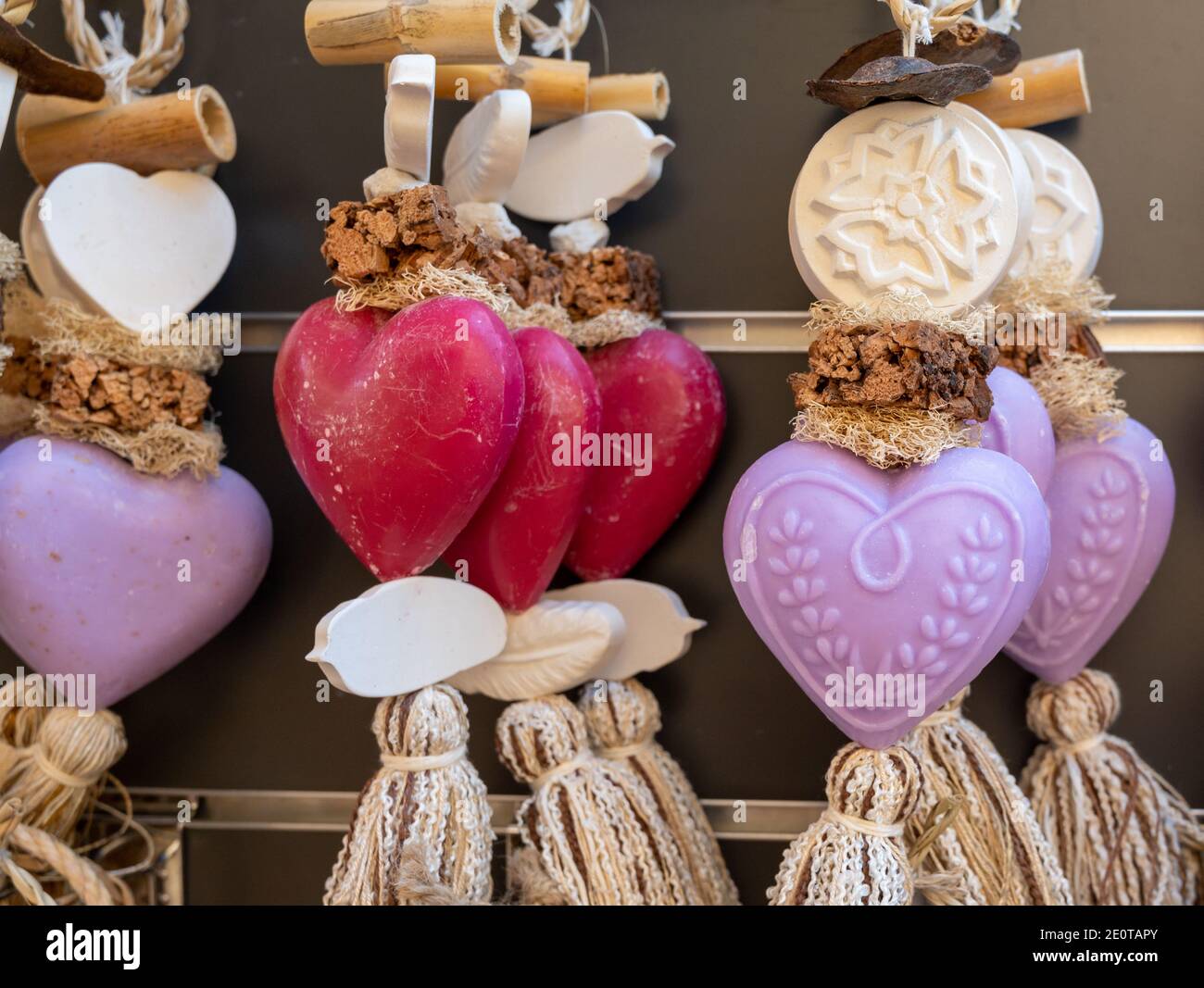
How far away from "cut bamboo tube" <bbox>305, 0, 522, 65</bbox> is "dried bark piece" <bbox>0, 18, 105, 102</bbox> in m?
0.22

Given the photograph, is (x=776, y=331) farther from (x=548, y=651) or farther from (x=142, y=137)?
(x=142, y=137)

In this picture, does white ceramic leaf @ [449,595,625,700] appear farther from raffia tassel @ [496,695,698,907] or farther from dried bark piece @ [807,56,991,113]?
dried bark piece @ [807,56,991,113]

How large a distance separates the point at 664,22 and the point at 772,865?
2.76 feet

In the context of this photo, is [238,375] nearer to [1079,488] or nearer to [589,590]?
[589,590]

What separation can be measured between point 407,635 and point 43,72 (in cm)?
59

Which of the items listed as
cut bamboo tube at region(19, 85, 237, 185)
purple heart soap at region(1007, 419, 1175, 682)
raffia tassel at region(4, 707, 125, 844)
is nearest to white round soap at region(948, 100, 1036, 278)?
purple heart soap at region(1007, 419, 1175, 682)

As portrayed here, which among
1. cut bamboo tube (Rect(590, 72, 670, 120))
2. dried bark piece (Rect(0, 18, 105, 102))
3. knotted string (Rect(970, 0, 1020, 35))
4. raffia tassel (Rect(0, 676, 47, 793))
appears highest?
knotted string (Rect(970, 0, 1020, 35))

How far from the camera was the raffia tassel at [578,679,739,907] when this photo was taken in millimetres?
1109

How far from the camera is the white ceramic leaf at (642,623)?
1.13 metres

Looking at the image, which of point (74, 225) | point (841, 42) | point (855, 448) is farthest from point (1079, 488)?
point (74, 225)

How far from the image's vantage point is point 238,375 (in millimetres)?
1275

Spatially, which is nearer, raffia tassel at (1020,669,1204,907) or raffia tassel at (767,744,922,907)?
raffia tassel at (767,744,922,907)

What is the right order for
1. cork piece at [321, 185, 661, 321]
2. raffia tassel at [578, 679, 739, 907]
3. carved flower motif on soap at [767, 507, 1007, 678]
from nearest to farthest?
carved flower motif on soap at [767, 507, 1007, 678]
cork piece at [321, 185, 661, 321]
raffia tassel at [578, 679, 739, 907]

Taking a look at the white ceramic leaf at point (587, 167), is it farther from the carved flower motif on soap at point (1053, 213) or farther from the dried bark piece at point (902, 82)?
the carved flower motif on soap at point (1053, 213)
